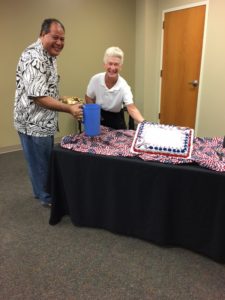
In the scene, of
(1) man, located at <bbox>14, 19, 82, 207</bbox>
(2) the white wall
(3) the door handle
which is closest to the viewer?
(1) man, located at <bbox>14, 19, 82, 207</bbox>

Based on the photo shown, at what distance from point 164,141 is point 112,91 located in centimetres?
76

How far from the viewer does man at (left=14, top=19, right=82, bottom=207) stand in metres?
1.72

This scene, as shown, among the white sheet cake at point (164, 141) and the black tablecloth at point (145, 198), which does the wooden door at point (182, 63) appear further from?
the black tablecloth at point (145, 198)

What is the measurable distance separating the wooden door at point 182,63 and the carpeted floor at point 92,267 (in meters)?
2.74

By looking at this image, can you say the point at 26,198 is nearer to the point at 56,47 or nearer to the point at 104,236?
the point at 104,236

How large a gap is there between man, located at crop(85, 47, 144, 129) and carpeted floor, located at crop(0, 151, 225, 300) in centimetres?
100

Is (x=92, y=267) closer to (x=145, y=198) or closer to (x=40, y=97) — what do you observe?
(x=145, y=198)

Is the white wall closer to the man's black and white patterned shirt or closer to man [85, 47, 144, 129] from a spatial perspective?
man [85, 47, 144, 129]

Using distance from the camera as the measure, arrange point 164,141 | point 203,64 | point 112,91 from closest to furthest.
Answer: point 164,141, point 112,91, point 203,64

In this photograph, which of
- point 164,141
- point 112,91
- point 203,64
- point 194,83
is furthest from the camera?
point 194,83

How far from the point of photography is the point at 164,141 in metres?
1.62

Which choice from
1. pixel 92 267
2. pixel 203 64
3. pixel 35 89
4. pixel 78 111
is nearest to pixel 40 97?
pixel 35 89

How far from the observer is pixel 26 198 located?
2438mm

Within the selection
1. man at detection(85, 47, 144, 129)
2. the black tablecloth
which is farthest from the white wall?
the black tablecloth
